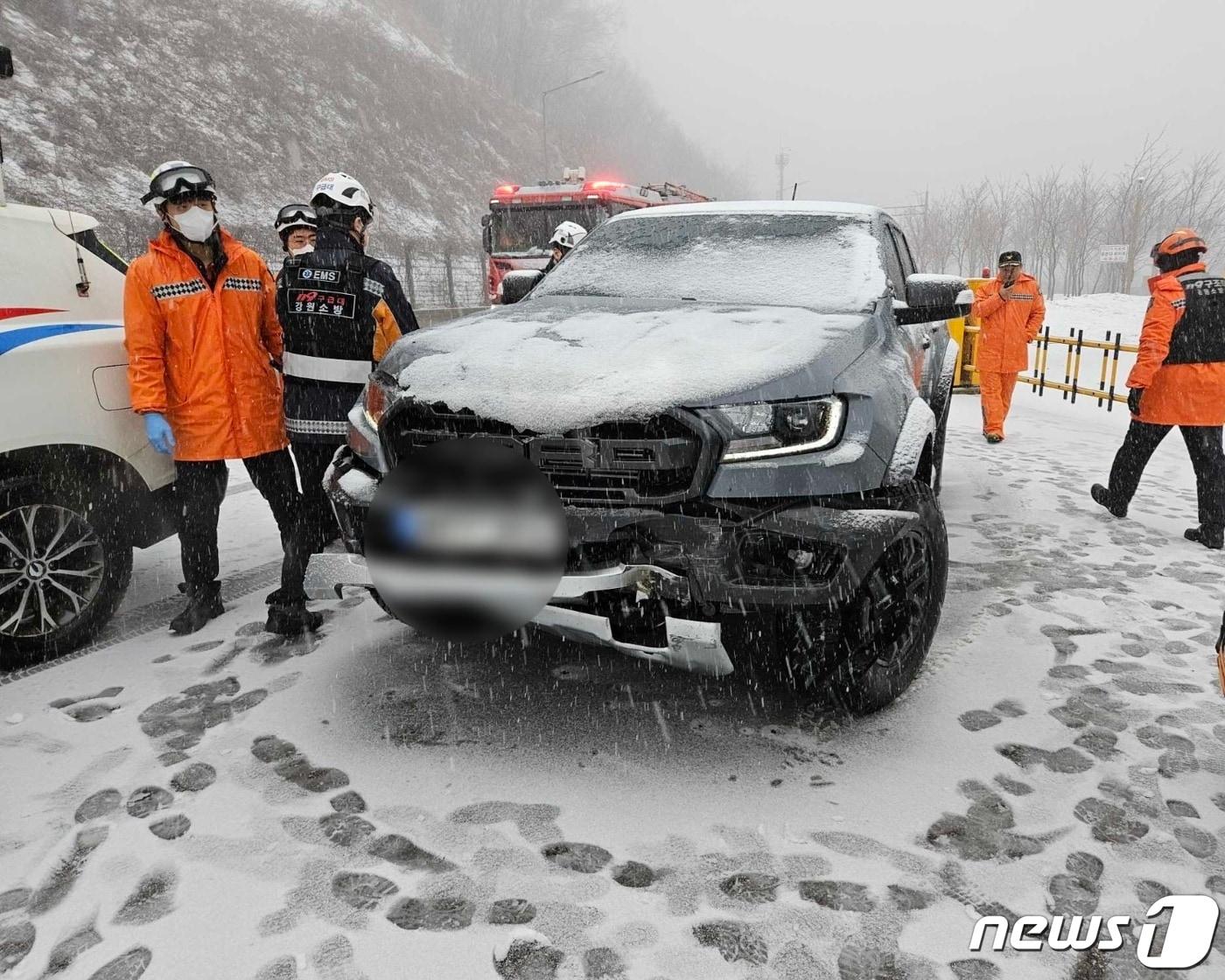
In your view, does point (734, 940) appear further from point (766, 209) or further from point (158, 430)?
point (766, 209)

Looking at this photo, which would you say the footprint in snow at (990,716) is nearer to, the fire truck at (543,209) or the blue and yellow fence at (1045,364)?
the blue and yellow fence at (1045,364)

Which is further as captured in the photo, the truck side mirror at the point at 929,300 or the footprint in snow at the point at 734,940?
the truck side mirror at the point at 929,300

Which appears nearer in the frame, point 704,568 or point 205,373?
point 704,568

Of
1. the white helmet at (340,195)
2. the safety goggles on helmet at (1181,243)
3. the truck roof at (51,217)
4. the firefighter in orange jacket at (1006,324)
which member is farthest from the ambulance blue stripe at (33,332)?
the firefighter in orange jacket at (1006,324)

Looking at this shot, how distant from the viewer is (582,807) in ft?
8.56

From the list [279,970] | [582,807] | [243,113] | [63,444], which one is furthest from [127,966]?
[243,113]

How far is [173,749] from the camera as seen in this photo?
2.92m

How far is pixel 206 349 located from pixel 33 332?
581 millimetres

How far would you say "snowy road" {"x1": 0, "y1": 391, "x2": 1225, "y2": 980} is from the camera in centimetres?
208

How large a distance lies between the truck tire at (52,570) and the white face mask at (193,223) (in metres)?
1.09

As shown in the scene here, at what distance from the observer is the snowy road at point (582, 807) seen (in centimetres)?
208

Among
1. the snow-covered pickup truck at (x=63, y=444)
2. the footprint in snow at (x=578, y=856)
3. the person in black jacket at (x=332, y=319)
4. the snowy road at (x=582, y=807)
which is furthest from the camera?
the person in black jacket at (x=332, y=319)

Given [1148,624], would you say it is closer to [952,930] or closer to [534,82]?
[952,930]

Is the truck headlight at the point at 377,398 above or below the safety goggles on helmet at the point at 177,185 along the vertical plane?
below
